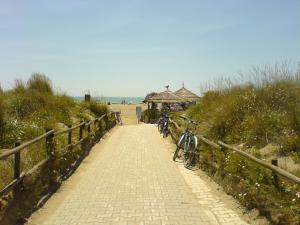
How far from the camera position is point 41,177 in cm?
870

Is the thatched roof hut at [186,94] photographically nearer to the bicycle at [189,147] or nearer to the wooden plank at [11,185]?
the bicycle at [189,147]

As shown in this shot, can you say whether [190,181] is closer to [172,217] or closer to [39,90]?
[172,217]

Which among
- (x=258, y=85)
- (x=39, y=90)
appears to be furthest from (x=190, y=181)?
(x=39, y=90)

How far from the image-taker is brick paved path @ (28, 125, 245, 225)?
22.3 ft

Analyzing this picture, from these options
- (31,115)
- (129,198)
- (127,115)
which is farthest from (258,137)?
(127,115)

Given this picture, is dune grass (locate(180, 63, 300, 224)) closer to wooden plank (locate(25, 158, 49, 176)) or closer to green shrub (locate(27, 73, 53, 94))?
wooden plank (locate(25, 158, 49, 176))

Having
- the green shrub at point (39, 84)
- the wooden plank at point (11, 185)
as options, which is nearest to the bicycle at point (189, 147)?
the wooden plank at point (11, 185)

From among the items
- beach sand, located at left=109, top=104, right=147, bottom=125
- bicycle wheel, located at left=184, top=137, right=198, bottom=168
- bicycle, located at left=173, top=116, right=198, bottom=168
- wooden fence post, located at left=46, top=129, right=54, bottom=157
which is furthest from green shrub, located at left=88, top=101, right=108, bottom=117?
wooden fence post, located at left=46, top=129, right=54, bottom=157

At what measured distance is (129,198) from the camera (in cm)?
803

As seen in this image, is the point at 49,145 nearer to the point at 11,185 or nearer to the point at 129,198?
the point at 129,198

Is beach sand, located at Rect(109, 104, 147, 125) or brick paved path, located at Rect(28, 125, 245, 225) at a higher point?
beach sand, located at Rect(109, 104, 147, 125)

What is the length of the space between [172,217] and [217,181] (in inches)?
110

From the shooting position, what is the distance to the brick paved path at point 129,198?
6793 millimetres

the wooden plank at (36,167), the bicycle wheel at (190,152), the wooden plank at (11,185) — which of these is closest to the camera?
the wooden plank at (11,185)
